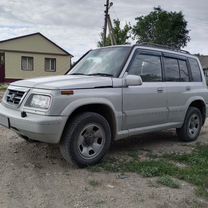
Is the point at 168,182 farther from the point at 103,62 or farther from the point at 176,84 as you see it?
the point at 176,84

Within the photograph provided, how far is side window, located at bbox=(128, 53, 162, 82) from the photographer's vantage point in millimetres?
6219

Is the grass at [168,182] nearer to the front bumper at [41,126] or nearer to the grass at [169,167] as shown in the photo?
the grass at [169,167]

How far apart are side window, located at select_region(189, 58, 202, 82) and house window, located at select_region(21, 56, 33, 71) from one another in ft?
83.5

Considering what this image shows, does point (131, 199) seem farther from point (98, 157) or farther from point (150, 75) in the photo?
point (150, 75)

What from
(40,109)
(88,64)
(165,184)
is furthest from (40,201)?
(88,64)

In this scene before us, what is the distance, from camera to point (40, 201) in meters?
4.17

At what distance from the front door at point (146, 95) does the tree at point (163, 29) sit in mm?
42534

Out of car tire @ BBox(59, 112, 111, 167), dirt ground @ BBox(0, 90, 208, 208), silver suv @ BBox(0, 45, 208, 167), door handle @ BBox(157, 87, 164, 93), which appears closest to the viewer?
dirt ground @ BBox(0, 90, 208, 208)

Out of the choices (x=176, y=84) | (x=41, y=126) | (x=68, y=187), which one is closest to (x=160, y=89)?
(x=176, y=84)

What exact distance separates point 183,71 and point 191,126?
1.20 meters

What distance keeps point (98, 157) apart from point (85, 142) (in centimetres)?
31

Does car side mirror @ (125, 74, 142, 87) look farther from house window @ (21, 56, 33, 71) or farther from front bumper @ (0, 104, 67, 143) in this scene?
house window @ (21, 56, 33, 71)

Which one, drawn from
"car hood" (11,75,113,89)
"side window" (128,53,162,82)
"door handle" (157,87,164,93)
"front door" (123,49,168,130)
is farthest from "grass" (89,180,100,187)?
"door handle" (157,87,164,93)

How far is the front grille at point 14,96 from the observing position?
5461 millimetres
